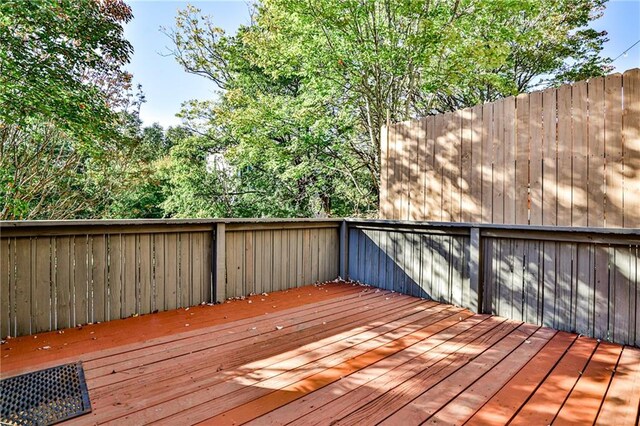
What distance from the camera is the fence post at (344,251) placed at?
4902 mm

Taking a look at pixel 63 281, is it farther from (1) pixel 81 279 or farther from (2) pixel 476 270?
(2) pixel 476 270

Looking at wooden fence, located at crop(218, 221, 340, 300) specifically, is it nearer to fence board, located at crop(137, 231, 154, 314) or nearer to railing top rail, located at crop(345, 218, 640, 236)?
railing top rail, located at crop(345, 218, 640, 236)

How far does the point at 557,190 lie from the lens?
2967 mm

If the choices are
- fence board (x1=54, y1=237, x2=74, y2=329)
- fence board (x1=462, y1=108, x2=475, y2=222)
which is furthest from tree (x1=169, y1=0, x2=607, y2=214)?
fence board (x1=54, y1=237, x2=74, y2=329)

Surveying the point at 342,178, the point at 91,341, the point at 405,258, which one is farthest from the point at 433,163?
the point at 342,178

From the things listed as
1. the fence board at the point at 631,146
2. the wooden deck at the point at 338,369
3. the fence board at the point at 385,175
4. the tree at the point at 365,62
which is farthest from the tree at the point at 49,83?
the fence board at the point at 631,146

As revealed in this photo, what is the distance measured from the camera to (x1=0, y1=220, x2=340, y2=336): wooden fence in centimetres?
271

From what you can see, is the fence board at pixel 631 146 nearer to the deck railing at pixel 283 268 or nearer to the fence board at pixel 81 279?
the deck railing at pixel 283 268

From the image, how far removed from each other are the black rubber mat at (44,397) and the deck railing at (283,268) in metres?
0.96

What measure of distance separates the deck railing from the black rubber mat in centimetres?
96

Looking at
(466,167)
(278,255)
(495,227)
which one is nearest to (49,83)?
(278,255)

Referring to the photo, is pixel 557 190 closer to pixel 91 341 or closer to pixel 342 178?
pixel 91 341

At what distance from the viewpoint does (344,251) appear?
493cm

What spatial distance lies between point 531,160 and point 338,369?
98.6 inches
